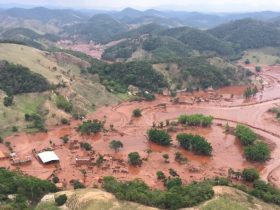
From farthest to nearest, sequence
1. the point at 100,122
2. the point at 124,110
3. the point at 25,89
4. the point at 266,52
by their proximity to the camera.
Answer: the point at 266,52
the point at 124,110
the point at 25,89
the point at 100,122

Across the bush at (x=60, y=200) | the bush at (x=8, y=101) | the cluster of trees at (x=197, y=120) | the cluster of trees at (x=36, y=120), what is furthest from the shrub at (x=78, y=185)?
the cluster of trees at (x=197, y=120)

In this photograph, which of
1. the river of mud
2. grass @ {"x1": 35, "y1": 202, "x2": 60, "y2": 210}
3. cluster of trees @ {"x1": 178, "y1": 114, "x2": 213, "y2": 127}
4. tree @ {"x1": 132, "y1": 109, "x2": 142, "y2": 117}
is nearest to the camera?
grass @ {"x1": 35, "y1": 202, "x2": 60, "y2": 210}

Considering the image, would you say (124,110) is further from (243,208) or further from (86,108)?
(243,208)

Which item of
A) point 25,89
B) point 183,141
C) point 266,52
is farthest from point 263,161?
point 266,52

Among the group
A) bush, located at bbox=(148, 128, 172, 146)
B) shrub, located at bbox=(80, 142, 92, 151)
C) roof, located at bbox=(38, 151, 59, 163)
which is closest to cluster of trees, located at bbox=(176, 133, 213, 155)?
bush, located at bbox=(148, 128, 172, 146)

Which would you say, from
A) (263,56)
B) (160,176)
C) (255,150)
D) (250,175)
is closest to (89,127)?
(160,176)

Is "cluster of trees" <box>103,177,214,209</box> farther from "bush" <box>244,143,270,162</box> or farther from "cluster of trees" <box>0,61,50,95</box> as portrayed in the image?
"cluster of trees" <box>0,61,50,95</box>

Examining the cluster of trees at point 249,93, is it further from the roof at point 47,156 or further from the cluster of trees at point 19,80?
the roof at point 47,156
